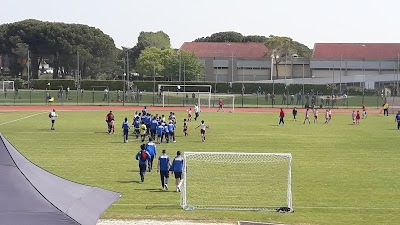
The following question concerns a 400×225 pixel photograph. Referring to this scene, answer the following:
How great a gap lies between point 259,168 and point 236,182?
8.52 feet

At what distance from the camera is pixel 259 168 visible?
2395 centimetres

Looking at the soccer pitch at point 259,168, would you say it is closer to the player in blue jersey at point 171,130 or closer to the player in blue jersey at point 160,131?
the player in blue jersey at point 171,130

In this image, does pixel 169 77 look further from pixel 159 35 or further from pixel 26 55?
pixel 159 35

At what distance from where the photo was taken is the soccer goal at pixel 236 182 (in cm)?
1855

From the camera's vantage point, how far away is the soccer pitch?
17547 millimetres

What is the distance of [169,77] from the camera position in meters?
104

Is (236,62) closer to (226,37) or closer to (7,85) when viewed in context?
(7,85)

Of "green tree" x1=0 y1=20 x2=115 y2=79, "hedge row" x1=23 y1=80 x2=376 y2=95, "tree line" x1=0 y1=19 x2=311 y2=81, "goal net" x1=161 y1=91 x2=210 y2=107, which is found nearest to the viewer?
"goal net" x1=161 y1=91 x2=210 y2=107

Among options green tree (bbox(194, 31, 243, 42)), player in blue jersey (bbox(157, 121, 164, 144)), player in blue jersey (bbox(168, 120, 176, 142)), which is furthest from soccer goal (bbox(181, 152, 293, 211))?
green tree (bbox(194, 31, 243, 42))

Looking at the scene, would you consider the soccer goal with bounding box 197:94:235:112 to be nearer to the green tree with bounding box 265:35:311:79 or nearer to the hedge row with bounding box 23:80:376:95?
the hedge row with bounding box 23:80:376:95

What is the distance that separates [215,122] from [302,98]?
26876 millimetres

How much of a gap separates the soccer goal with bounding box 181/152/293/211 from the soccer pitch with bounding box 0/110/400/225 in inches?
6.0

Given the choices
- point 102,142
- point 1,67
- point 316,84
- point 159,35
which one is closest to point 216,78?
point 316,84

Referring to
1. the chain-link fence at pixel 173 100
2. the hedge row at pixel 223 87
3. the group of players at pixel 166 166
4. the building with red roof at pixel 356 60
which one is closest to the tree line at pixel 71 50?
the building with red roof at pixel 356 60
